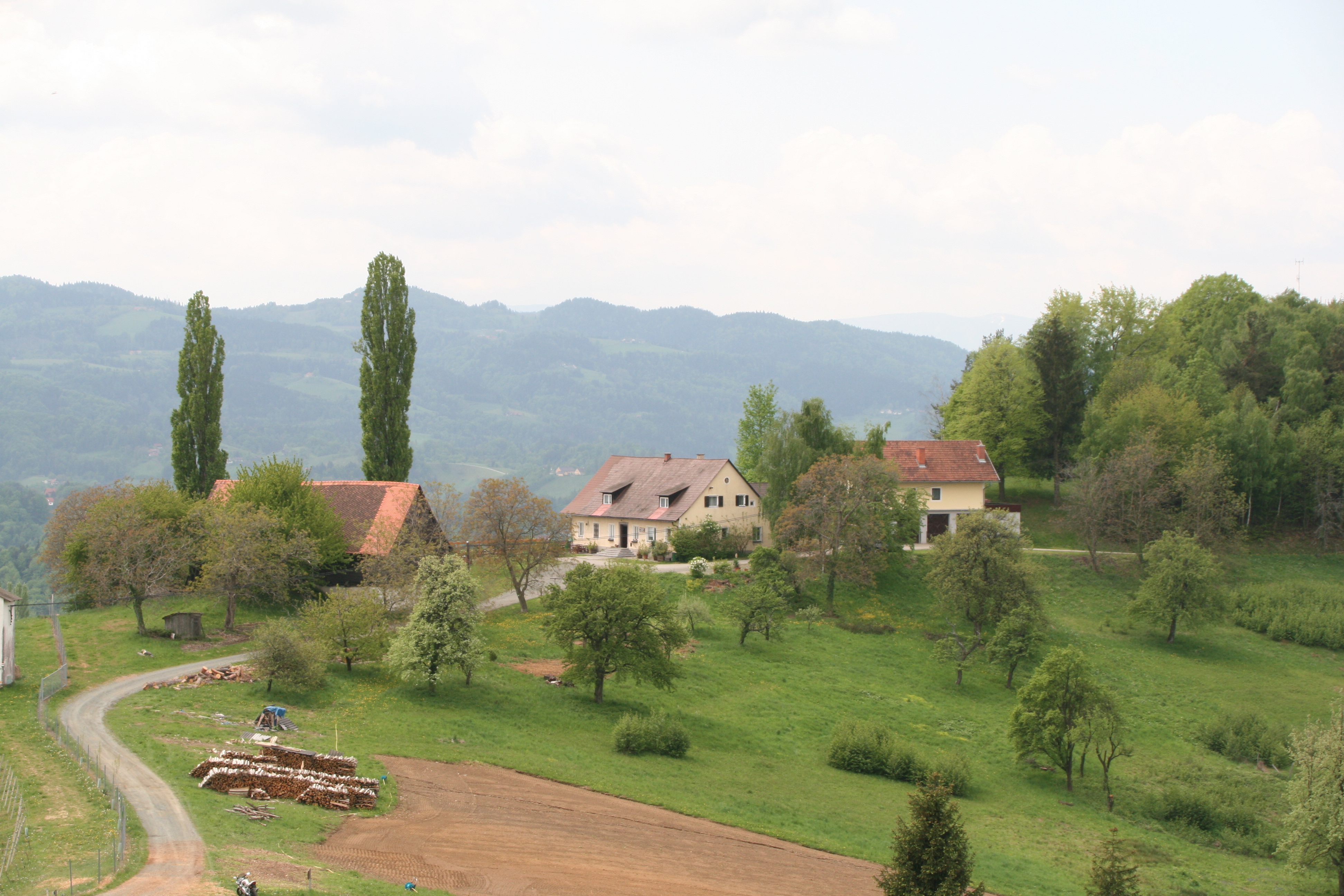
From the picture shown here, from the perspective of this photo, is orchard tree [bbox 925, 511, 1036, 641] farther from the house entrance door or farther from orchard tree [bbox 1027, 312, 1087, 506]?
orchard tree [bbox 1027, 312, 1087, 506]

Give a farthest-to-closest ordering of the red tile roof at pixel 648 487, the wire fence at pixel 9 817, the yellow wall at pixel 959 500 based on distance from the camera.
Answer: the yellow wall at pixel 959 500 < the red tile roof at pixel 648 487 < the wire fence at pixel 9 817

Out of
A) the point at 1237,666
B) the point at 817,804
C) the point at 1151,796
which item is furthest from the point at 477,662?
the point at 1237,666

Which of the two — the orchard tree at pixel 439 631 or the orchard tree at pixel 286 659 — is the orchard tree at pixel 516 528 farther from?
the orchard tree at pixel 286 659

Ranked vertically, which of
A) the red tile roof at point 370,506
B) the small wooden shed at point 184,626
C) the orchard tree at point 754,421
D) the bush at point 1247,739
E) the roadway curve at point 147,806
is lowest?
the bush at point 1247,739

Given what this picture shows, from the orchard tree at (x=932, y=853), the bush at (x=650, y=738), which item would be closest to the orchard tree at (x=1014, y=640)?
the bush at (x=650, y=738)

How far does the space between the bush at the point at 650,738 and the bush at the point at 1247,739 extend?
2552cm

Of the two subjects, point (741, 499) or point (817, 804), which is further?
point (741, 499)

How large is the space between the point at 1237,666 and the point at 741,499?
114 ft

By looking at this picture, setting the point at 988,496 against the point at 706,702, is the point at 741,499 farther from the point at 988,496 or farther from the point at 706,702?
the point at 706,702

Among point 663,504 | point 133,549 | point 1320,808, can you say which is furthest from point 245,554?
point 1320,808

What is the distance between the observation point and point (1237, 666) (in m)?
50.9

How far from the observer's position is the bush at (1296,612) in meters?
53.8

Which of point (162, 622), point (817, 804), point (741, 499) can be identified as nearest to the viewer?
point (817, 804)

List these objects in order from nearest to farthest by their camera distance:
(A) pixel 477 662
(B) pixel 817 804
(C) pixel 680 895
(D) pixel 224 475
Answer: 1. (C) pixel 680 895
2. (B) pixel 817 804
3. (A) pixel 477 662
4. (D) pixel 224 475
